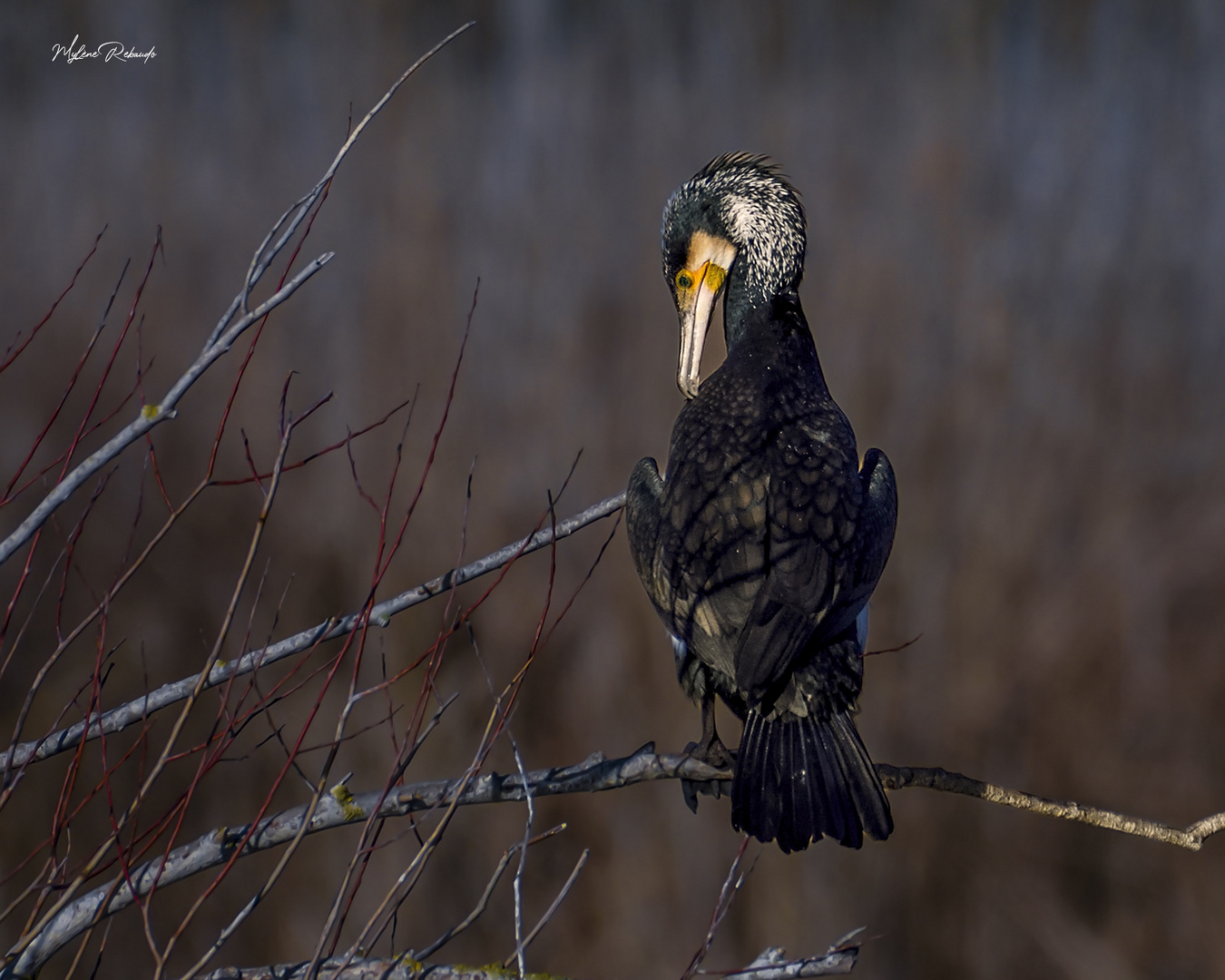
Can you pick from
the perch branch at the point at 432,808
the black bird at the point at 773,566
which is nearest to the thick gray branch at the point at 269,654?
Result: the perch branch at the point at 432,808

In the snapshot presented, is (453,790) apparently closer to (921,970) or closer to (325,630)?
(325,630)

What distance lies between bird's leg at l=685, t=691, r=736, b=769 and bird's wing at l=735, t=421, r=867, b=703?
17 cm

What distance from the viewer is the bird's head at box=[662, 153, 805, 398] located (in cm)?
243

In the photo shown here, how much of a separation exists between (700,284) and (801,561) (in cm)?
75

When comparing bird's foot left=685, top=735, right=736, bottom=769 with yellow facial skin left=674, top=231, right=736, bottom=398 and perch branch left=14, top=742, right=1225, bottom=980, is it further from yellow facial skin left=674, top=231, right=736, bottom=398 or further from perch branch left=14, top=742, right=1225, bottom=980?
yellow facial skin left=674, top=231, right=736, bottom=398

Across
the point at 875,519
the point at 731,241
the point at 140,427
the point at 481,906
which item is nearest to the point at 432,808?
the point at 481,906

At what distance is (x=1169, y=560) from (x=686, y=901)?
2.84 m

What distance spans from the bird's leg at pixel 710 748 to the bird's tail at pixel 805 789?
10 cm

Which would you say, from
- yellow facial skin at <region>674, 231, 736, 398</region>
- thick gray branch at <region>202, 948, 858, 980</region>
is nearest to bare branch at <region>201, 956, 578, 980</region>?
thick gray branch at <region>202, 948, 858, 980</region>

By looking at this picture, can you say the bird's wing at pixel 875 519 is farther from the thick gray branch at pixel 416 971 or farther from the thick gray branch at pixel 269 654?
the thick gray branch at pixel 416 971

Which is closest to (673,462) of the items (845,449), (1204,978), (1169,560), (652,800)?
(845,449)

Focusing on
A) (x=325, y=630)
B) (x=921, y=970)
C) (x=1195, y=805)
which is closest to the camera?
(x=325, y=630)

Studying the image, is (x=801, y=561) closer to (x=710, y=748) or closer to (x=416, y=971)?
(x=710, y=748)

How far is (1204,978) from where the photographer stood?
527cm
